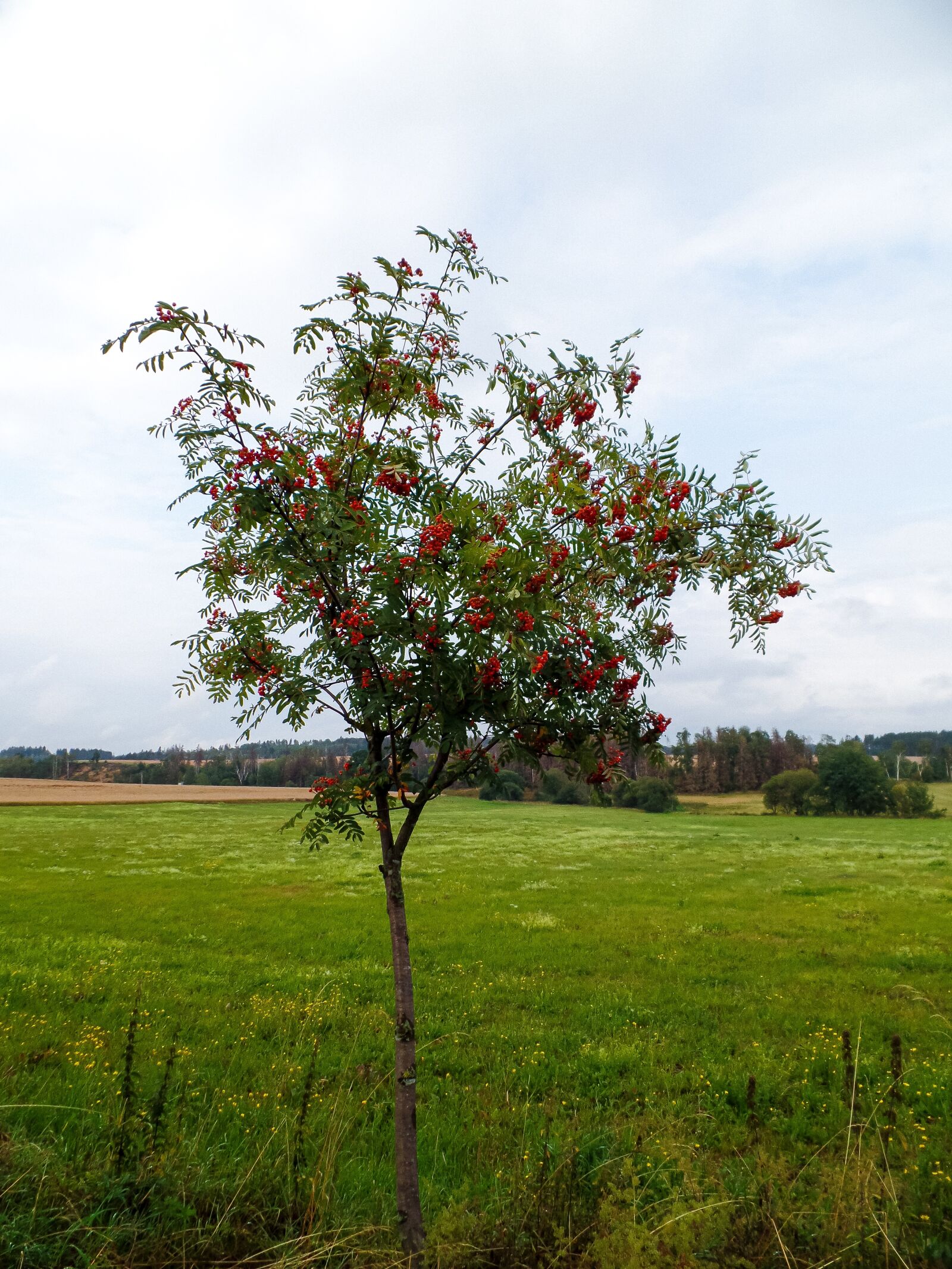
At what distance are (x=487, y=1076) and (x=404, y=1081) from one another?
4.05 metres

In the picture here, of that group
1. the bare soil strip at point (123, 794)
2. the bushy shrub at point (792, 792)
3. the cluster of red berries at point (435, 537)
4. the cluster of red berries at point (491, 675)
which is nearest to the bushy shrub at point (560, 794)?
the bushy shrub at point (792, 792)

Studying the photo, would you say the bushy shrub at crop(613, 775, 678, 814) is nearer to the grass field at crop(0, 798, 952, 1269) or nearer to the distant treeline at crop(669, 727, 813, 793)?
the distant treeline at crop(669, 727, 813, 793)

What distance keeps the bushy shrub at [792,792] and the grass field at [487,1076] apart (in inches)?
2225

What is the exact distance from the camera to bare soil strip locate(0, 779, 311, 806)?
6844 centimetres

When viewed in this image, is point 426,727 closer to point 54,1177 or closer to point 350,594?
point 350,594

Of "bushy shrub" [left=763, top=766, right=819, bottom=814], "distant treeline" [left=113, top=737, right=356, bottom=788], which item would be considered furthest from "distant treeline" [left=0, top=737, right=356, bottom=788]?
"bushy shrub" [left=763, top=766, right=819, bottom=814]

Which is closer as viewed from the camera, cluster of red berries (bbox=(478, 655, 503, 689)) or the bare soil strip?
cluster of red berries (bbox=(478, 655, 503, 689))

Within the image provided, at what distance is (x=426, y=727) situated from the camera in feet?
13.9

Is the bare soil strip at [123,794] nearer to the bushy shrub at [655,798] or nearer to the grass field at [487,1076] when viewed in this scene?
the bushy shrub at [655,798]

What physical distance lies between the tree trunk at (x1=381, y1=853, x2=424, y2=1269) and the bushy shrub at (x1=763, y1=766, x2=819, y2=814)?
3105 inches

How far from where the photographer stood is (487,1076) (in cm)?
770

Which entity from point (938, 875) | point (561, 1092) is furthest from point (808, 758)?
point (561, 1092)

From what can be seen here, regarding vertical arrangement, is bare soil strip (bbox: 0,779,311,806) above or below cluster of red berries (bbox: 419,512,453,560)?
below

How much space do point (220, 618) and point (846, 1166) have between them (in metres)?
5.21
